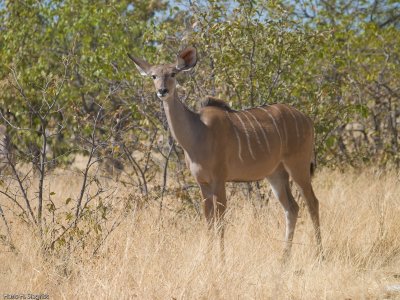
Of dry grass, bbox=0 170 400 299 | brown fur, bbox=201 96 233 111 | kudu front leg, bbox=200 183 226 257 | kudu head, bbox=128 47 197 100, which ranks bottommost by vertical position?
dry grass, bbox=0 170 400 299

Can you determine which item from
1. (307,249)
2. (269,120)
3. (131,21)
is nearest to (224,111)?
(269,120)

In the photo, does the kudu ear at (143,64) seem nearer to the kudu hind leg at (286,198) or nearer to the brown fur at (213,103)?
the brown fur at (213,103)

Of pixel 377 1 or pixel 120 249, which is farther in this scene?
pixel 377 1

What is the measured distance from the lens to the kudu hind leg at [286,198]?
597cm

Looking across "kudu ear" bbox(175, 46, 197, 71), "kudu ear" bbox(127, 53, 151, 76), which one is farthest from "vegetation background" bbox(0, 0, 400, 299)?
"kudu ear" bbox(175, 46, 197, 71)

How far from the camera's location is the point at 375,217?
19.7 ft

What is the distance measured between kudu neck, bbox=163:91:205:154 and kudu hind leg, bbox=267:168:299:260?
2.88ft

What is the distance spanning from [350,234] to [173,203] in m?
1.80

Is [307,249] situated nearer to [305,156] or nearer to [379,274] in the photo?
[379,274]

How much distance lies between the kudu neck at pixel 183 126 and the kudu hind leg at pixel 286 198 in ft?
2.88

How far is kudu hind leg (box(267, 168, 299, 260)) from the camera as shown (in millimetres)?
5969

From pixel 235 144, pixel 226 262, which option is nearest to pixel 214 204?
pixel 235 144

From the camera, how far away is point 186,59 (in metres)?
5.63

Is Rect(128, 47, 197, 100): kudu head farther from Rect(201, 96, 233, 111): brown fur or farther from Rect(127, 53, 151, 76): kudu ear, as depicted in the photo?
Rect(201, 96, 233, 111): brown fur
